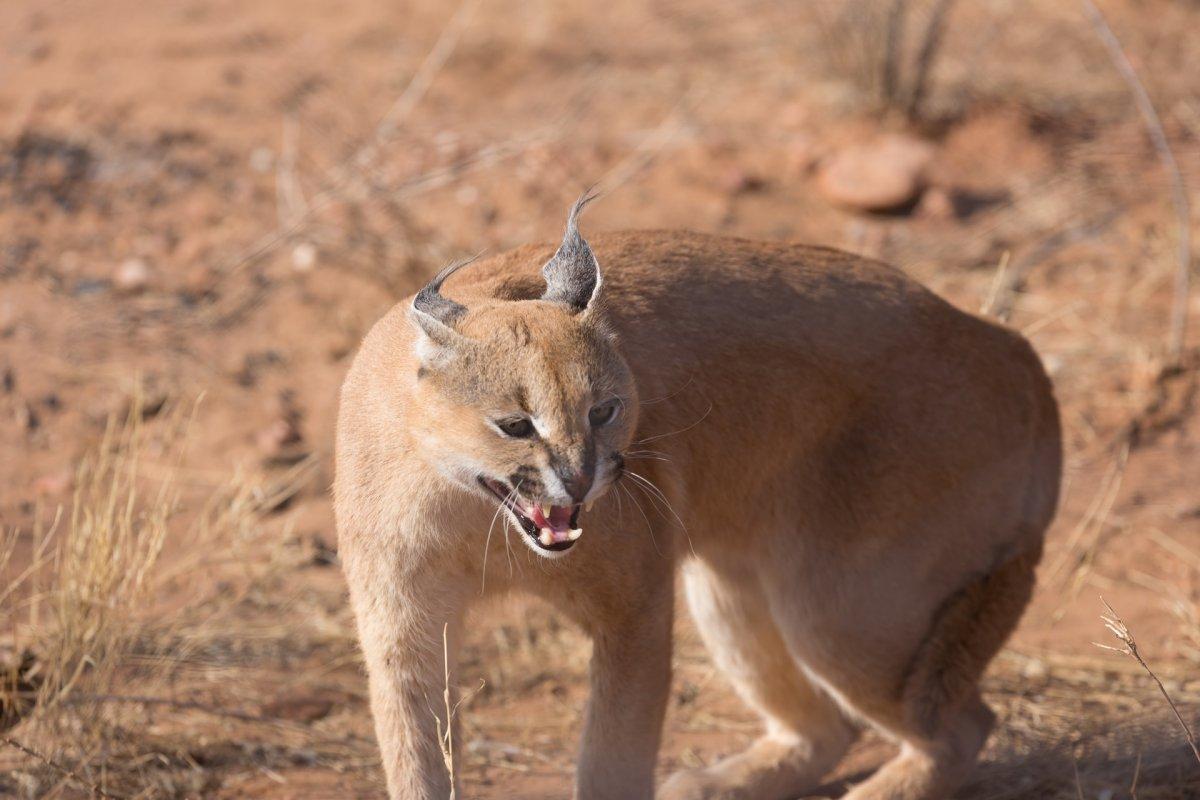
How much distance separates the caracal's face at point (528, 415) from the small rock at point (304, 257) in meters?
5.10

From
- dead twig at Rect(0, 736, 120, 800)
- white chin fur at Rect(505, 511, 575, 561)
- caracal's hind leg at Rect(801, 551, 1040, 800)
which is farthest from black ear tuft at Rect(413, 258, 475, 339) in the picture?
caracal's hind leg at Rect(801, 551, 1040, 800)

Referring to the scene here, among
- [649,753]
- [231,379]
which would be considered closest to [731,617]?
[649,753]

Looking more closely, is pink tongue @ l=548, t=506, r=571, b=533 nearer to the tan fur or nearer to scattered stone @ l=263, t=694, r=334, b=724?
the tan fur

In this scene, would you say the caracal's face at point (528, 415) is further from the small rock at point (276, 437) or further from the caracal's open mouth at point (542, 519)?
the small rock at point (276, 437)

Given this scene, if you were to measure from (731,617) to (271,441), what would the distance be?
3.10 metres

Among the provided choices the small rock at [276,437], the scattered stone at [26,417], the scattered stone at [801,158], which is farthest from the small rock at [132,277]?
the scattered stone at [801,158]

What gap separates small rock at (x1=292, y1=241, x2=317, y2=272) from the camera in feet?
28.6

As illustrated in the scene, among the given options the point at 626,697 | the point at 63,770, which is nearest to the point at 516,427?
the point at 626,697

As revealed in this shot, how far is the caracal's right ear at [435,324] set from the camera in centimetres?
372

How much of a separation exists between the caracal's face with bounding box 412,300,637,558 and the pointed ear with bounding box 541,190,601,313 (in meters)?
0.12

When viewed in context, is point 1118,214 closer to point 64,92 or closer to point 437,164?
point 437,164

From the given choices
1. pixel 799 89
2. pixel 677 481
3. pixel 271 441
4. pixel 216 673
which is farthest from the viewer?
pixel 799 89

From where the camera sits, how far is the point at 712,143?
995 cm

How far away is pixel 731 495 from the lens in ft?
15.4
